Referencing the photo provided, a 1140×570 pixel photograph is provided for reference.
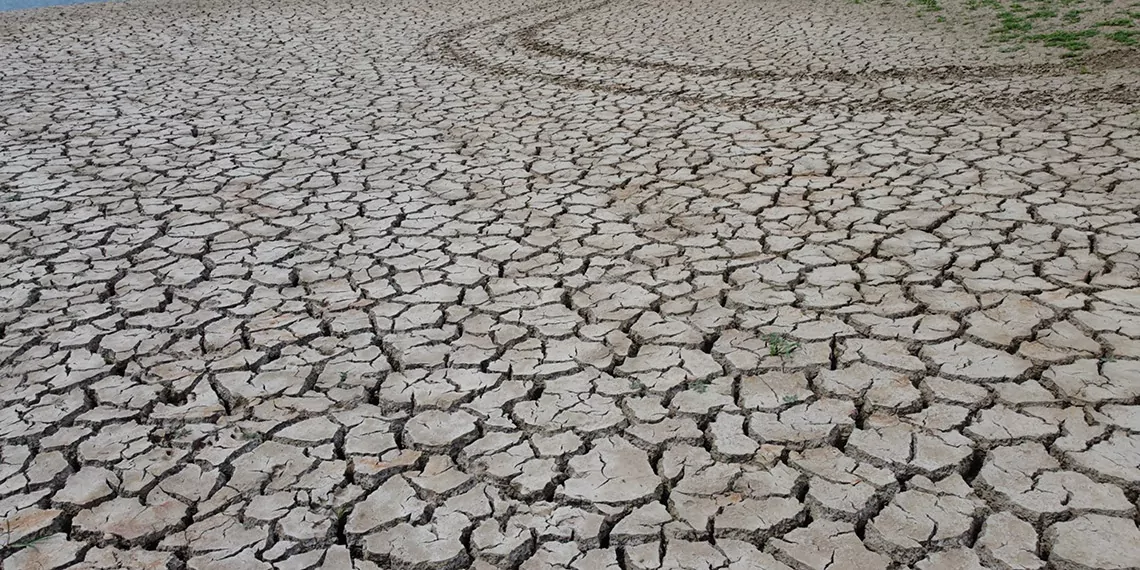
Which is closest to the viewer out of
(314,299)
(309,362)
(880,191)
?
(309,362)

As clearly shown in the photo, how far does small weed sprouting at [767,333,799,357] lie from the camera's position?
3080mm

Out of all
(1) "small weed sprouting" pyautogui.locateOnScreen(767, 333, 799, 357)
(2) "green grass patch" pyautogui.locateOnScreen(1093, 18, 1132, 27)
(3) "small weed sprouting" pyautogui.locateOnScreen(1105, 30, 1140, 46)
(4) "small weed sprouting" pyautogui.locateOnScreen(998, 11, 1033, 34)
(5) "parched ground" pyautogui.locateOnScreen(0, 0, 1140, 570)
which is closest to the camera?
(5) "parched ground" pyautogui.locateOnScreen(0, 0, 1140, 570)

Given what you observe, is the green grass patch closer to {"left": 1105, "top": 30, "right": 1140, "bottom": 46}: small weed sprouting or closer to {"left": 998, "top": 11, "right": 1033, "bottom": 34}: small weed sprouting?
{"left": 1105, "top": 30, "right": 1140, "bottom": 46}: small weed sprouting

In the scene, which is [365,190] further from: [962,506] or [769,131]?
[962,506]

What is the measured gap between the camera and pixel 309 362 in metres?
3.13

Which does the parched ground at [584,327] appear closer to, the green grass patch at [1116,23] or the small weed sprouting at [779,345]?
the small weed sprouting at [779,345]

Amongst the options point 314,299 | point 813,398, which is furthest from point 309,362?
point 813,398

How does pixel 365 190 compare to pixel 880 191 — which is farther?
pixel 365 190

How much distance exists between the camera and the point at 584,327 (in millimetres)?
3320

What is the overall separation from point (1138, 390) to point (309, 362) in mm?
2529

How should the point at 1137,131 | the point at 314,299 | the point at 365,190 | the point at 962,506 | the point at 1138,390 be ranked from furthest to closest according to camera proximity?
the point at 1137,131 < the point at 365,190 < the point at 314,299 < the point at 1138,390 < the point at 962,506

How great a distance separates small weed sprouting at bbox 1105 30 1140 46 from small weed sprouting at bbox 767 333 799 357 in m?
5.72

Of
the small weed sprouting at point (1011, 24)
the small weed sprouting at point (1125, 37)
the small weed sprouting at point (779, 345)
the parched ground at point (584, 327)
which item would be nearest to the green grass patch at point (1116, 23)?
the small weed sprouting at point (1125, 37)

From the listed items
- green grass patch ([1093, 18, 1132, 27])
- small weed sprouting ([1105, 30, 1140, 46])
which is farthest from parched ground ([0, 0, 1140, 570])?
green grass patch ([1093, 18, 1132, 27])
